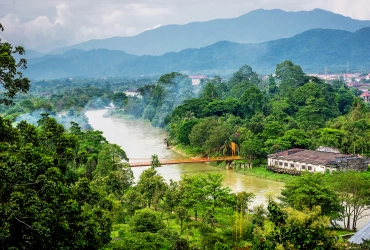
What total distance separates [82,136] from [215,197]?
8.58 meters

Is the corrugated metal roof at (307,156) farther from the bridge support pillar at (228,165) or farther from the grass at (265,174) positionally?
the bridge support pillar at (228,165)

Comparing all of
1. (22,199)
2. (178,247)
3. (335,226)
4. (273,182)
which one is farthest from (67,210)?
(273,182)

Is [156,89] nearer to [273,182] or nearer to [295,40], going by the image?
[273,182]

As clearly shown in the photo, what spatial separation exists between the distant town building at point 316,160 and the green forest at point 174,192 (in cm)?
77

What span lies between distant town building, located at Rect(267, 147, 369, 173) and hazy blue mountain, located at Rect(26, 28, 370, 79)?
112 metres

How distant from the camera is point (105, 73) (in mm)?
168250

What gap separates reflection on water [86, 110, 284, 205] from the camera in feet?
70.5

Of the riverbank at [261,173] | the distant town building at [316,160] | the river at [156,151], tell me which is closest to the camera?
the river at [156,151]

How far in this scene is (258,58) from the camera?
156 metres

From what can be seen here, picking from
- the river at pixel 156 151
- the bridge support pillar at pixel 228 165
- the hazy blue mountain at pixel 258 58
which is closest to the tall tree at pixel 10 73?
the river at pixel 156 151

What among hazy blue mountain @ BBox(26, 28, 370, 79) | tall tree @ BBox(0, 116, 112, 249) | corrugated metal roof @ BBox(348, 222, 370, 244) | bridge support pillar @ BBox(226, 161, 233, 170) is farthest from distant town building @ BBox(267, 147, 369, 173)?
hazy blue mountain @ BBox(26, 28, 370, 79)

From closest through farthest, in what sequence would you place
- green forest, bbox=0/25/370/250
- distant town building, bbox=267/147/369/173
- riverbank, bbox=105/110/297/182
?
green forest, bbox=0/25/370/250 < distant town building, bbox=267/147/369/173 < riverbank, bbox=105/110/297/182

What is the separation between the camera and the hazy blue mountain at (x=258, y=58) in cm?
14562

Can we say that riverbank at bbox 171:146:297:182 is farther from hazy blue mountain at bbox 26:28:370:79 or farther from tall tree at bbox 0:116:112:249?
hazy blue mountain at bbox 26:28:370:79
